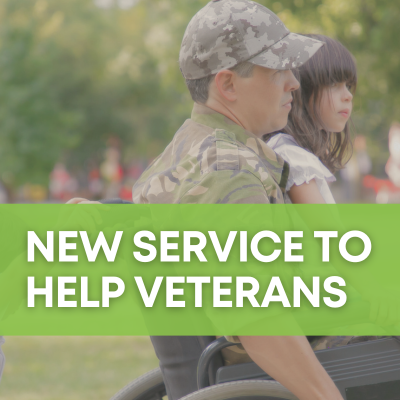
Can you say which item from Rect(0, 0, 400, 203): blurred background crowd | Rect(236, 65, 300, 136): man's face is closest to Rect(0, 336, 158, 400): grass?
Rect(236, 65, 300, 136): man's face

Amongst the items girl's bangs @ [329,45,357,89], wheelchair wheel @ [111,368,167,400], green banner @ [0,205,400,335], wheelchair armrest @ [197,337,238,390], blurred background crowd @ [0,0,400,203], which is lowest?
wheelchair armrest @ [197,337,238,390]

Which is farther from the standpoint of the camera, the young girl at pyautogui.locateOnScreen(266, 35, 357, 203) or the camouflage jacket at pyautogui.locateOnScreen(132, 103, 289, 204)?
the young girl at pyautogui.locateOnScreen(266, 35, 357, 203)

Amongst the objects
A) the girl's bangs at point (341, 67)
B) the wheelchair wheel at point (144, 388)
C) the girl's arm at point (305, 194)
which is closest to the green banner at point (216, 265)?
the girl's arm at point (305, 194)

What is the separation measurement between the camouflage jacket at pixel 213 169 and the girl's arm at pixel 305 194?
0.59 ft

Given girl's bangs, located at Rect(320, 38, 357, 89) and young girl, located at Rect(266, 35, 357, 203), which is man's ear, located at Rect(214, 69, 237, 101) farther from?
girl's bangs, located at Rect(320, 38, 357, 89)

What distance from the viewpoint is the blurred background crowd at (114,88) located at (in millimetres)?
11094

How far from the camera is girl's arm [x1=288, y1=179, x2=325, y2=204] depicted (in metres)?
1.91

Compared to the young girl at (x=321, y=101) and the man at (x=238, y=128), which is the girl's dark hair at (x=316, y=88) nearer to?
the young girl at (x=321, y=101)

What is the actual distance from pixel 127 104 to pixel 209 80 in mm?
33315

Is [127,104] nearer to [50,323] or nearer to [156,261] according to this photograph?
[50,323]

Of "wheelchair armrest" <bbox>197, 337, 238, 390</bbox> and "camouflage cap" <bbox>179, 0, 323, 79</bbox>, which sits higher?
"camouflage cap" <bbox>179, 0, 323, 79</bbox>

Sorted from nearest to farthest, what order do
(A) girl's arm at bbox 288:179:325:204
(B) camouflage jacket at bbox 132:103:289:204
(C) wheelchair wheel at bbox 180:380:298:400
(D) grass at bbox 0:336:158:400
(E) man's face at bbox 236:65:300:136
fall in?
(B) camouflage jacket at bbox 132:103:289:204 → (C) wheelchair wheel at bbox 180:380:298:400 → (E) man's face at bbox 236:65:300:136 → (A) girl's arm at bbox 288:179:325:204 → (D) grass at bbox 0:336:158:400

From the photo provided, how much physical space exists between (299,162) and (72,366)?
3.39 m

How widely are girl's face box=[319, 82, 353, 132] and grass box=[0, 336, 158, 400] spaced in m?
2.59
